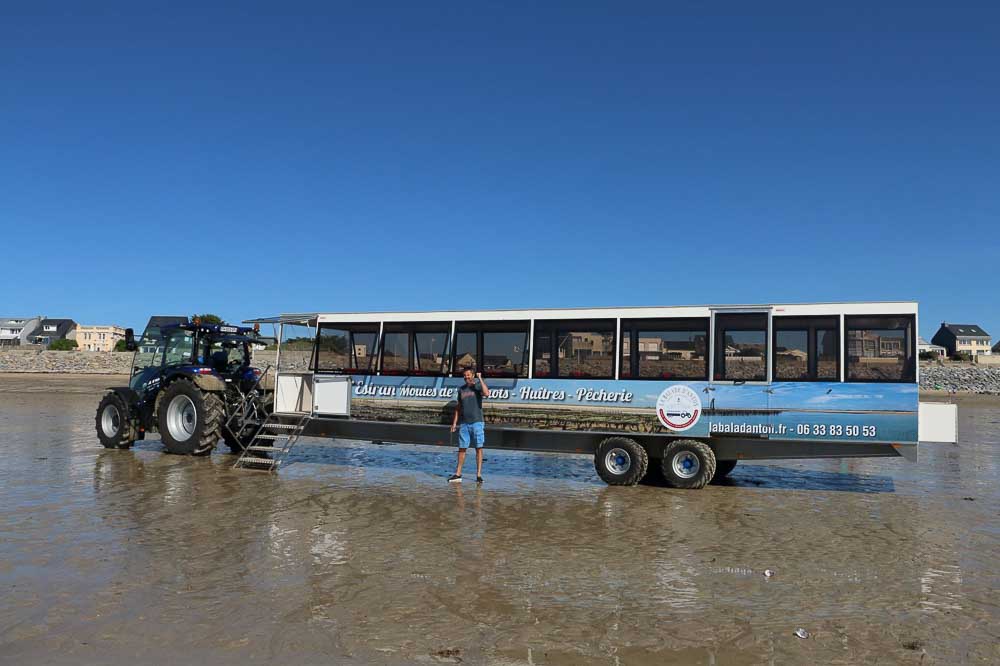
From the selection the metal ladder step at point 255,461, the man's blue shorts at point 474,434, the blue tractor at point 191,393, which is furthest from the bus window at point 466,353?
the blue tractor at point 191,393

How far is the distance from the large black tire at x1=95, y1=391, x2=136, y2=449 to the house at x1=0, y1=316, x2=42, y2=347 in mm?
118160

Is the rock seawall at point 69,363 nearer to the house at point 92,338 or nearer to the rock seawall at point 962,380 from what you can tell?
the rock seawall at point 962,380

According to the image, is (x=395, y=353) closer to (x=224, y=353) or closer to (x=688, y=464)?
(x=224, y=353)

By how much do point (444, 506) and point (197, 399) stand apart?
712cm

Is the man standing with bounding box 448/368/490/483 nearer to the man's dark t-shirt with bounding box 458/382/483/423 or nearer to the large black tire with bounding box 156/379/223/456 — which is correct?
the man's dark t-shirt with bounding box 458/382/483/423

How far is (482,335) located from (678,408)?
3.67 m

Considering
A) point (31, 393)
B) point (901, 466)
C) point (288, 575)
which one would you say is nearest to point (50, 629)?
point (288, 575)

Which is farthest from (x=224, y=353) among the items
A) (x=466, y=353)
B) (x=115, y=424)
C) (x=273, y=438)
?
(x=466, y=353)

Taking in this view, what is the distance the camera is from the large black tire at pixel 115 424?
15.0 meters

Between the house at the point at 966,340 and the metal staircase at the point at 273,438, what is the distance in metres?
115

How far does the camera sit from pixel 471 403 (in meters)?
11.8

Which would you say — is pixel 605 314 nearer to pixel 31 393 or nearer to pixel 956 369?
pixel 31 393

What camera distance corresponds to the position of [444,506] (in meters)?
9.76

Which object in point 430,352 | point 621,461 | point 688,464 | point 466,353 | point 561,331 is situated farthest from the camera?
point 430,352
